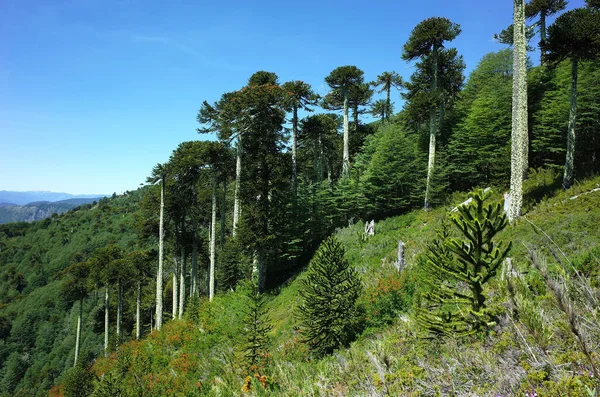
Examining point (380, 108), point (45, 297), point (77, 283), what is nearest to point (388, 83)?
point (380, 108)

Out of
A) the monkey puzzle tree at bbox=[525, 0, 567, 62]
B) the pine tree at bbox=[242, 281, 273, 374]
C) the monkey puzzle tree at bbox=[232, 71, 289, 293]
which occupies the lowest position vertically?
the pine tree at bbox=[242, 281, 273, 374]

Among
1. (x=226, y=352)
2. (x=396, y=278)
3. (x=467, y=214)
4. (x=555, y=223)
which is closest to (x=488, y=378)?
(x=467, y=214)

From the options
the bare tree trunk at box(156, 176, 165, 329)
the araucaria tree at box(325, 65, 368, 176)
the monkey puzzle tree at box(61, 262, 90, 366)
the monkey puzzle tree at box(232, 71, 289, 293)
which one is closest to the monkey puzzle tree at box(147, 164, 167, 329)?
the bare tree trunk at box(156, 176, 165, 329)

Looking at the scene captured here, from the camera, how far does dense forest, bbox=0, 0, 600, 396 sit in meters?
3.72

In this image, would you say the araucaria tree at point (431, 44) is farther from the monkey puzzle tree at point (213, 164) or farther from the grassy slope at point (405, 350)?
the monkey puzzle tree at point (213, 164)

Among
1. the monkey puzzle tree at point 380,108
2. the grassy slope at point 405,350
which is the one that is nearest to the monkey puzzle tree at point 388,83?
the monkey puzzle tree at point 380,108

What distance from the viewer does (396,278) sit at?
11.5 metres

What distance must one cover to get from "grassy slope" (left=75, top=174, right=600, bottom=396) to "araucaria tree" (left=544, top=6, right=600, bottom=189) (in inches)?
102

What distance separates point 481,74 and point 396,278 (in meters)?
30.4

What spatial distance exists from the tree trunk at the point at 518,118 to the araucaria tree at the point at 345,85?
14.3m

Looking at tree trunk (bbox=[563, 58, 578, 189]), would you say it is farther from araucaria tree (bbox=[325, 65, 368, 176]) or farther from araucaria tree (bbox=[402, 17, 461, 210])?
araucaria tree (bbox=[325, 65, 368, 176])

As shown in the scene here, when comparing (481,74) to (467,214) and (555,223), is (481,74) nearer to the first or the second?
(555,223)

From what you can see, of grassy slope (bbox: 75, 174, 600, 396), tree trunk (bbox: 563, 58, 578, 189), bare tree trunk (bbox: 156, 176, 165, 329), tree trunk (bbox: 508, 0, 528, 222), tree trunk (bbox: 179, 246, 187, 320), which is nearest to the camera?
grassy slope (bbox: 75, 174, 600, 396)

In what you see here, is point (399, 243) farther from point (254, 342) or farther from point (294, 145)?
point (294, 145)
